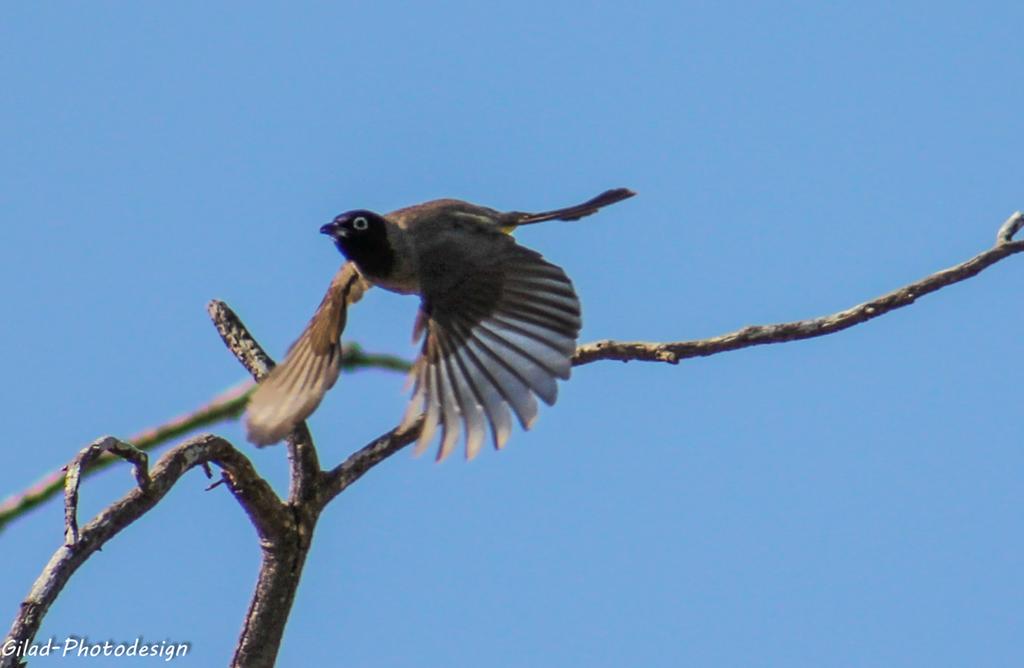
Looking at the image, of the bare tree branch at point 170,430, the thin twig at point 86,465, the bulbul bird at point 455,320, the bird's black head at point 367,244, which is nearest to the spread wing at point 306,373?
the bulbul bird at point 455,320

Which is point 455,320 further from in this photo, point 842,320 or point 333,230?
point 842,320

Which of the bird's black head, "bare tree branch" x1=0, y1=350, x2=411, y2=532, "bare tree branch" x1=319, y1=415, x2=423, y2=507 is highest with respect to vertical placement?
the bird's black head

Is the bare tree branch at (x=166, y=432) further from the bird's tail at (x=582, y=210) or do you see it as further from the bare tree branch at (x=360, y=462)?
the bird's tail at (x=582, y=210)

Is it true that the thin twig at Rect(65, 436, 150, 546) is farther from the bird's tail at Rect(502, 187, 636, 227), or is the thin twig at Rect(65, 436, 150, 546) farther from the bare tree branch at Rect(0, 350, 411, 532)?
the bird's tail at Rect(502, 187, 636, 227)

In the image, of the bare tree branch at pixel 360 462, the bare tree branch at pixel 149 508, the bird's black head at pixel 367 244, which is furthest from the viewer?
the bird's black head at pixel 367 244

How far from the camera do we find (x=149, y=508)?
4105 mm

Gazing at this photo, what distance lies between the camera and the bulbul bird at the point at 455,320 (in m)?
5.57

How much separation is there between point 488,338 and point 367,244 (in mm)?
751

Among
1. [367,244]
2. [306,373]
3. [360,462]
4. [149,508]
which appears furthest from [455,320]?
[149,508]

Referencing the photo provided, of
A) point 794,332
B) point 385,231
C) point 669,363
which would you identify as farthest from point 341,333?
point 794,332

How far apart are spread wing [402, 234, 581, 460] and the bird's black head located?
0.18 metres

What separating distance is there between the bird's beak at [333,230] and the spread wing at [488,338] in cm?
39

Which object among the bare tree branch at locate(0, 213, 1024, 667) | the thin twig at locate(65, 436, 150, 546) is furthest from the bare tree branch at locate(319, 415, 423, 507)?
the thin twig at locate(65, 436, 150, 546)

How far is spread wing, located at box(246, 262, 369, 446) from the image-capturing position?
16.3ft
